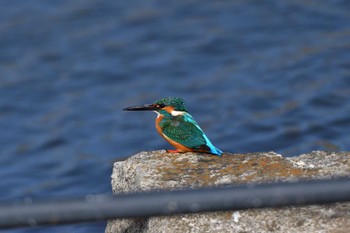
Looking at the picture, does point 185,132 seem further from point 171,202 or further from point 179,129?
point 171,202

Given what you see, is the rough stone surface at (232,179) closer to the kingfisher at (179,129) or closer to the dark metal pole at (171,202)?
the kingfisher at (179,129)

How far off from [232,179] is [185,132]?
842 mm

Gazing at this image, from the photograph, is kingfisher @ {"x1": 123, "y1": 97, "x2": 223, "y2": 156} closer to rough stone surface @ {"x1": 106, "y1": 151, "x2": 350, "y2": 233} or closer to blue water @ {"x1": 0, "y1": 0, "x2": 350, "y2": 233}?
rough stone surface @ {"x1": 106, "y1": 151, "x2": 350, "y2": 233}

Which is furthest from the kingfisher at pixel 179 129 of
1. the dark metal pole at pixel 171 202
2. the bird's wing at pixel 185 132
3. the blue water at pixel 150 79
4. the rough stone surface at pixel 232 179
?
the blue water at pixel 150 79

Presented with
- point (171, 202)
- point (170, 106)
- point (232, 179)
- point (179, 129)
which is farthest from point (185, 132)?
point (171, 202)

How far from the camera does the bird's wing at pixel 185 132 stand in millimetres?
4352

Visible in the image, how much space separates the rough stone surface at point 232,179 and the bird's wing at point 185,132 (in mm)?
123

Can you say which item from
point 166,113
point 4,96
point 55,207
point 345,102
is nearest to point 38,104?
point 4,96

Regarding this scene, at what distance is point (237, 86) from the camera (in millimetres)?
9180

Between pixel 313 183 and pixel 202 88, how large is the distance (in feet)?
24.9

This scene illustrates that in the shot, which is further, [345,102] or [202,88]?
[202,88]

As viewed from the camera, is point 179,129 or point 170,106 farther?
point 170,106

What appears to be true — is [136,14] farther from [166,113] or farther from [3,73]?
[166,113]

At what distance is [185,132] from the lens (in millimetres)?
4496
